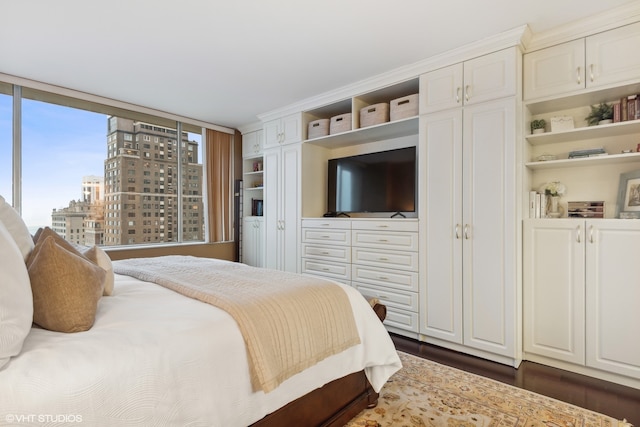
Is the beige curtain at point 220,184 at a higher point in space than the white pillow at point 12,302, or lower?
higher

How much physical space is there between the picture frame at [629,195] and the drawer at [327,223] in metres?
2.19

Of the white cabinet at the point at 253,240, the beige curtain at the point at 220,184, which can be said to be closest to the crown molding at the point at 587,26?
the white cabinet at the point at 253,240

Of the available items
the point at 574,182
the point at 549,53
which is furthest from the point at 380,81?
the point at 574,182

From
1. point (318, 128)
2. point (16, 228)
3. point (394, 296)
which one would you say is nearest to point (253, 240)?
→ point (318, 128)

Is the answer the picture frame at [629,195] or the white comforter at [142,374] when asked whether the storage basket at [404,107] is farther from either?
the white comforter at [142,374]

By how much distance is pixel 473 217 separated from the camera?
2703mm

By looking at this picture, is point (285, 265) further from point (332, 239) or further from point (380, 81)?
point (380, 81)

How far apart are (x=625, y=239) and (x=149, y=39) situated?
3.73 m

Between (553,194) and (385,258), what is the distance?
1493mm

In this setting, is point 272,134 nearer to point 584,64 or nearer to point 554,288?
point 584,64

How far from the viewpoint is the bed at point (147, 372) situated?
2.91 feet

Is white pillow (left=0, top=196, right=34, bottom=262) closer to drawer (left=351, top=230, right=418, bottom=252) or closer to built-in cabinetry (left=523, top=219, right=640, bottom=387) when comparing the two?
drawer (left=351, top=230, right=418, bottom=252)

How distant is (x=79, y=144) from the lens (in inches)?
151

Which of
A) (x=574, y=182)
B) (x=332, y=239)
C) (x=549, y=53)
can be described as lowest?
(x=332, y=239)
